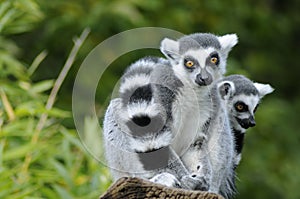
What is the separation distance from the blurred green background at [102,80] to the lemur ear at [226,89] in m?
1.50

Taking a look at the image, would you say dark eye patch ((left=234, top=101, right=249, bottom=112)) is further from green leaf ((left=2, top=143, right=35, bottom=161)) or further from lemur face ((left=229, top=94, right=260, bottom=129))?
green leaf ((left=2, top=143, right=35, bottom=161))

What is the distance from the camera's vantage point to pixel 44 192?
4922 millimetres

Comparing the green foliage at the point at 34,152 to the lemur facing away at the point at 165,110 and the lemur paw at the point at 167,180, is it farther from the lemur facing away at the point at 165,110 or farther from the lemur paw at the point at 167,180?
the lemur paw at the point at 167,180

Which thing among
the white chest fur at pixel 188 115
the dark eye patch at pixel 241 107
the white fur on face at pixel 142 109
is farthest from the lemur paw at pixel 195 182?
the dark eye patch at pixel 241 107

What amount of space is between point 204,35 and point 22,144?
225 centimetres

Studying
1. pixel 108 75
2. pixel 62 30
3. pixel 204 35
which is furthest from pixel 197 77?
pixel 62 30

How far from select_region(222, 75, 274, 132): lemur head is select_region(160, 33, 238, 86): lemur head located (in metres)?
0.24

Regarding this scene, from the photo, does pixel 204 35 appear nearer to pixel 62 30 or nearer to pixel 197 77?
pixel 197 77

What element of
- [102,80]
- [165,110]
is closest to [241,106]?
[165,110]

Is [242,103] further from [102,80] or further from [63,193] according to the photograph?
[102,80]

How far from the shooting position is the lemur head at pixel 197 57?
3.24 metres

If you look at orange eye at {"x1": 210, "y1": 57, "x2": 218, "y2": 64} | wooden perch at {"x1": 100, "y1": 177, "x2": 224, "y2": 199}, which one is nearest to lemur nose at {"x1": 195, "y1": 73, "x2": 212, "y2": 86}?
orange eye at {"x1": 210, "y1": 57, "x2": 218, "y2": 64}

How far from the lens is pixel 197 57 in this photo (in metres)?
3.28

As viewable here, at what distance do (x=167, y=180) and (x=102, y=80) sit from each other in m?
4.61
